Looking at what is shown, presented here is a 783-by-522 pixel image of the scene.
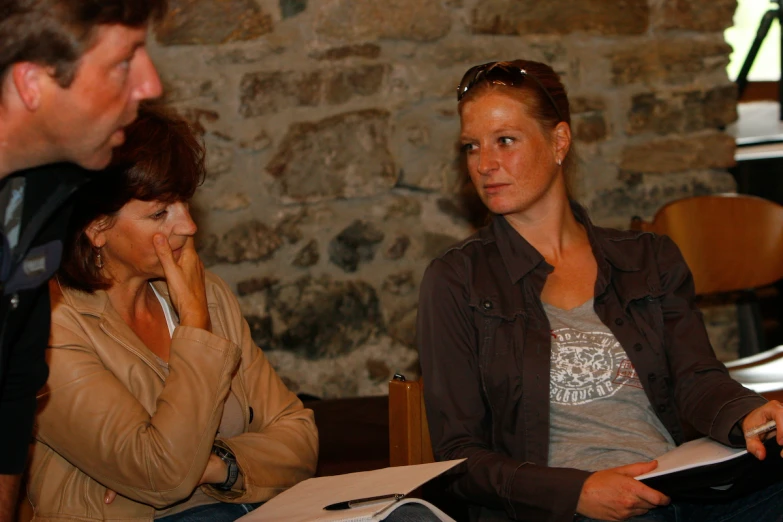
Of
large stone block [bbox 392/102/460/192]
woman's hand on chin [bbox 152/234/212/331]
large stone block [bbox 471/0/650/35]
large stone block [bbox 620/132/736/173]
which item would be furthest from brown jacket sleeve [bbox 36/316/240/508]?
large stone block [bbox 620/132/736/173]

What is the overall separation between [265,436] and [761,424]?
0.92m

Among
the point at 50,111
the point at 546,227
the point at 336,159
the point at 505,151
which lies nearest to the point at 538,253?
the point at 546,227

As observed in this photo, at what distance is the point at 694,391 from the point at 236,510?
93 cm

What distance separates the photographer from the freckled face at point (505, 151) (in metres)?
2.04

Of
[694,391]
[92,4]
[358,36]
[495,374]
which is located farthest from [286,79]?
[92,4]

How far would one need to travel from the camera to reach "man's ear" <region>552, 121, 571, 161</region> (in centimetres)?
211

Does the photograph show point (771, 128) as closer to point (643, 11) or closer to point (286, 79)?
point (643, 11)

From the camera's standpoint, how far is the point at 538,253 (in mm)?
2020

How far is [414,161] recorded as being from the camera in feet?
10.5

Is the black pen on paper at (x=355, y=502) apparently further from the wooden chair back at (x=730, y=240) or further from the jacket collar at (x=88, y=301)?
the wooden chair back at (x=730, y=240)

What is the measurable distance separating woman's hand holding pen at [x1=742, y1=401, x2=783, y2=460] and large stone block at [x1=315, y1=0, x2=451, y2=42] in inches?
72.6

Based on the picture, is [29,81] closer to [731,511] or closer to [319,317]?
[731,511]

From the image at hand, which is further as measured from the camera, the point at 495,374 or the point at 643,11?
→ the point at 643,11

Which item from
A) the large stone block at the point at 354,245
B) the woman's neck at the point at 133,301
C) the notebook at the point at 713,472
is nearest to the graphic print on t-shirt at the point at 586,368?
the notebook at the point at 713,472
